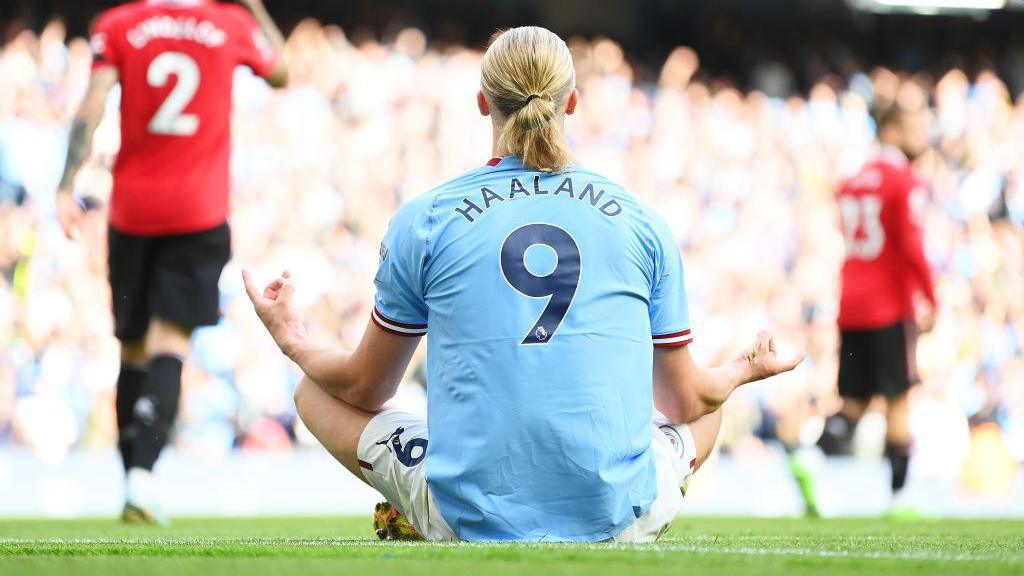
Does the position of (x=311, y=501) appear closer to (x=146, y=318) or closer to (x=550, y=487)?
(x=146, y=318)

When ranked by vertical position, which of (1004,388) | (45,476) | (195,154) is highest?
(195,154)

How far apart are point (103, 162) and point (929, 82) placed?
9.02 metres

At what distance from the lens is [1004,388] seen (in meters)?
14.1

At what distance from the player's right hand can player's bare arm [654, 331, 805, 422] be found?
254 centimetres

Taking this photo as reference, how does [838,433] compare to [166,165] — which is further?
[838,433]

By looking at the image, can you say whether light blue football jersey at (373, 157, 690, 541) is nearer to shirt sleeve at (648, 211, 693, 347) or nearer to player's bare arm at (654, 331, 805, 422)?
shirt sleeve at (648, 211, 693, 347)

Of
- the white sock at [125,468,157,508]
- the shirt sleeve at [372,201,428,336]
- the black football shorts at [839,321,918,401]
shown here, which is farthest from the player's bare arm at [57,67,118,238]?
the black football shorts at [839,321,918,401]

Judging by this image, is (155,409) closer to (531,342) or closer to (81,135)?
(81,135)

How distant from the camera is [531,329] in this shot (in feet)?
8.05

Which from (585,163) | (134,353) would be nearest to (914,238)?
(134,353)

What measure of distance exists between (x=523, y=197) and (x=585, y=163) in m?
11.4

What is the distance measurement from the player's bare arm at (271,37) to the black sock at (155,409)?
1.16 metres

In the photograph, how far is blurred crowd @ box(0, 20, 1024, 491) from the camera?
36.1 feet

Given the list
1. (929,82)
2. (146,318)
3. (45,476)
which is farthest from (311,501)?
(929,82)
